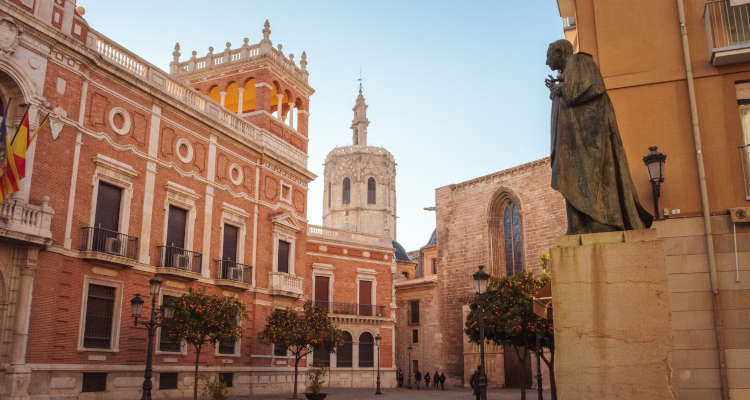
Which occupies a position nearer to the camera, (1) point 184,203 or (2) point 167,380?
(2) point 167,380

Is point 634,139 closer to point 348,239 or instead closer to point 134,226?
point 134,226

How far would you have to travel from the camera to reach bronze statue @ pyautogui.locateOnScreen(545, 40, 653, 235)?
5785mm

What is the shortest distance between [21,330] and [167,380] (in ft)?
20.5

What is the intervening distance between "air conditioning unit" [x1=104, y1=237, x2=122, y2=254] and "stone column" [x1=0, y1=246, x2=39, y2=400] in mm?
2748

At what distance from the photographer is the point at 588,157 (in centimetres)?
590

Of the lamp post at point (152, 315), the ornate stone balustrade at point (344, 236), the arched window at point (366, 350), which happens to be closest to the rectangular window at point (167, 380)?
the lamp post at point (152, 315)

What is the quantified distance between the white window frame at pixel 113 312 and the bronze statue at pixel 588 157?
670 inches

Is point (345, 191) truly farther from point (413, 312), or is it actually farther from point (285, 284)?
point (285, 284)

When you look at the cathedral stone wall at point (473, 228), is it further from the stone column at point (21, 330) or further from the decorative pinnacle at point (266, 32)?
the stone column at point (21, 330)

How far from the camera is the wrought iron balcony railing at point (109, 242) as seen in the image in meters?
19.4

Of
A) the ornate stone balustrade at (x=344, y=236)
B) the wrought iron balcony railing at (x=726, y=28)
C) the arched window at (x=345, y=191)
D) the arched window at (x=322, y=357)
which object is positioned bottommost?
the arched window at (x=322, y=357)

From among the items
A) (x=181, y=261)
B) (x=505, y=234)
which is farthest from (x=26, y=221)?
(x=505, y=234)

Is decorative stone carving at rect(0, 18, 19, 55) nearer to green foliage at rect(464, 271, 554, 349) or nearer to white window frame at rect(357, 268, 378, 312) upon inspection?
green foliage at rect(464, 271, 554, 349)

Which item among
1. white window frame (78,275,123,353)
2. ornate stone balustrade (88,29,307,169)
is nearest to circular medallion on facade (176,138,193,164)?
ornate stone balustrade (88,29,307,169)
